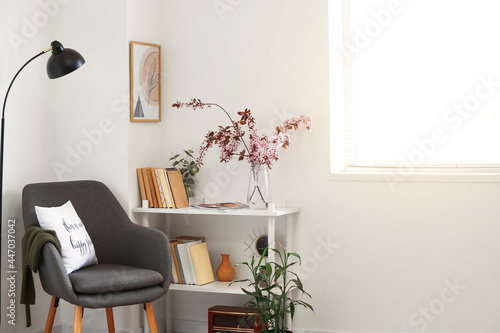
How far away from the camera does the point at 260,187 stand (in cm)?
352


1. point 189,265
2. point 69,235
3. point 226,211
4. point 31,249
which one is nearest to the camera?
point 31,249

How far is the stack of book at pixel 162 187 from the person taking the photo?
363 centimetres

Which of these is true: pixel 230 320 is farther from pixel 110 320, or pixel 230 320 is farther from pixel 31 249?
pixel 31 249

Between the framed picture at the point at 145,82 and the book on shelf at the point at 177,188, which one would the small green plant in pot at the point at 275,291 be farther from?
the framed picture at the point at 145,82

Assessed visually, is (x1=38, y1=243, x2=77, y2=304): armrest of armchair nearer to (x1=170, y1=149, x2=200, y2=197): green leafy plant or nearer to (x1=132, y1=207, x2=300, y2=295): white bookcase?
(x1=132, y1=207, x2=300, y2=295): white bookcase

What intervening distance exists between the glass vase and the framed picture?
762 mm

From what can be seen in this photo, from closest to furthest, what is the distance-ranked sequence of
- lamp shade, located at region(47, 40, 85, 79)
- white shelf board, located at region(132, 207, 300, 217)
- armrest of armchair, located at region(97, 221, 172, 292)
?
lamp shade, located at region(47, 40, 85, 79), armrest of armchair, located at region(97, 221, 172, 292), white shelf board, located at region(132, 207, 300, 217)

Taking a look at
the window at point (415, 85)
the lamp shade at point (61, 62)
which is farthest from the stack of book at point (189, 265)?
the lamp shade at point (61, 62)

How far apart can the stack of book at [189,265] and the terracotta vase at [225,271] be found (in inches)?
2.5

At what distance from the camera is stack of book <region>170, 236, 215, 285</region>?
3.59m

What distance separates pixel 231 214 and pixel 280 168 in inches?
17.3

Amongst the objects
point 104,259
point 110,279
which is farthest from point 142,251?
point 110,279

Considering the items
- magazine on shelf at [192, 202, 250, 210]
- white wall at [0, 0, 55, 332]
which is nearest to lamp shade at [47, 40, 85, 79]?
white wall at [0, 0, 55, 332]

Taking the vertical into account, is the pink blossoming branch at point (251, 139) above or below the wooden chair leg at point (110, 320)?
above
